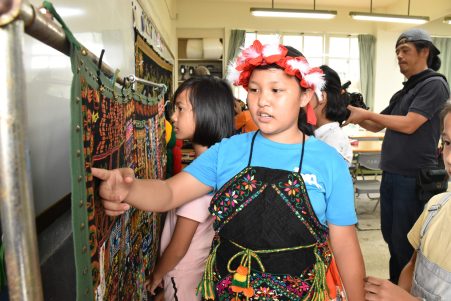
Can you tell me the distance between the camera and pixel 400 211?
238cm

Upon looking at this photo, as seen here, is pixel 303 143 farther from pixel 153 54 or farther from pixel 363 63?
pixel 363 63

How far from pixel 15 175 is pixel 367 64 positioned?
8.93 meters

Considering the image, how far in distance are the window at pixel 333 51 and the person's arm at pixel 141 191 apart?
7232mm

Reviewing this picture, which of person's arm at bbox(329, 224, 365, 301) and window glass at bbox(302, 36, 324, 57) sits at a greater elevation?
window glass at bbox(302, 36, 324, 57)

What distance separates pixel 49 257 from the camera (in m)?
0.76

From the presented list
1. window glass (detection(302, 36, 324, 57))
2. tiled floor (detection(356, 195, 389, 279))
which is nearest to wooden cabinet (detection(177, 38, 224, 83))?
window glass (detection(302, 36, 324, 57))

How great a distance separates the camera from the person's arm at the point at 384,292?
42.0 inches

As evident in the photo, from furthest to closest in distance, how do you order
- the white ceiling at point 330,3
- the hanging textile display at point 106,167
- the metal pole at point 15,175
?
the white ceiling at point 330,3, the hanging textile display at point 106,167, the metal pole at point 15,175

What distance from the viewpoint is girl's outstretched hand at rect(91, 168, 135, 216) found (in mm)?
741

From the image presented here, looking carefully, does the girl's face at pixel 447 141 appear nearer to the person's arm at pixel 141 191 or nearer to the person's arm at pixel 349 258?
the person's arm at pixel 349 258

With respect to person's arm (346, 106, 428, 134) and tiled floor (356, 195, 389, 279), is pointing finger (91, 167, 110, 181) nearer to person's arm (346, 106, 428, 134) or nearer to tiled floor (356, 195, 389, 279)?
person's arm (346, 106, 428, 134)

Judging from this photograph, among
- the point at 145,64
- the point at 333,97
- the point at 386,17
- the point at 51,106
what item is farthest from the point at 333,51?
the point at 51,106

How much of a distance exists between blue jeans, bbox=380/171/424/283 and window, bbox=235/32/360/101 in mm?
6009

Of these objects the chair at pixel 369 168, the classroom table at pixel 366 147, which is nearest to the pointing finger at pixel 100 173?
the chair at pixel 369 168
